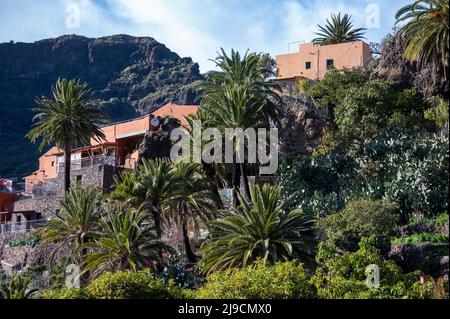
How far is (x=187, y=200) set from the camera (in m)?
38.5

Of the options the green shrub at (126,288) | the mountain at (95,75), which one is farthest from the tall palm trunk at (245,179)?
the mountain at (95,75)

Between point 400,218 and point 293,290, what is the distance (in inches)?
599

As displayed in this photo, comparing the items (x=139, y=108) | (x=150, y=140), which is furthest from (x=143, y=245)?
(x=139, y=108)

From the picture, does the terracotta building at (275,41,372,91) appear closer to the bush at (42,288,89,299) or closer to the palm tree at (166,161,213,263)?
the palm tree at (166,161,213,263)

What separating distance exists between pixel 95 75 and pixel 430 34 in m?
117

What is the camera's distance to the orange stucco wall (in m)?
64.3

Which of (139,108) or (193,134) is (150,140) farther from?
(139,108)

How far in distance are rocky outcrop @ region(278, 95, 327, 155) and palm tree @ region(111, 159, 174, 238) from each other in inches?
726

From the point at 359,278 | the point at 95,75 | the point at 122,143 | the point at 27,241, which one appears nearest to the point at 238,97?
the point at 359,278

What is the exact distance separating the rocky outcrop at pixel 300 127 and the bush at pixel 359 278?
72.8 ft

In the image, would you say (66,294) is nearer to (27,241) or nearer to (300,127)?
(27,241)

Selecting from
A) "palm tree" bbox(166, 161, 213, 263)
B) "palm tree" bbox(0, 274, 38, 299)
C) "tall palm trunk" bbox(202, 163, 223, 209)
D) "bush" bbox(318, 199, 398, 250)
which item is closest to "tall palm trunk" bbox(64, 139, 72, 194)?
"tall palm trunk" bbox(202, 163, 223, 209)

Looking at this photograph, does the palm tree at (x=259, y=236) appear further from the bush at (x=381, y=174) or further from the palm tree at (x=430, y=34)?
the palm tree at (x=430, y=34)

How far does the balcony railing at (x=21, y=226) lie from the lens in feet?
173
